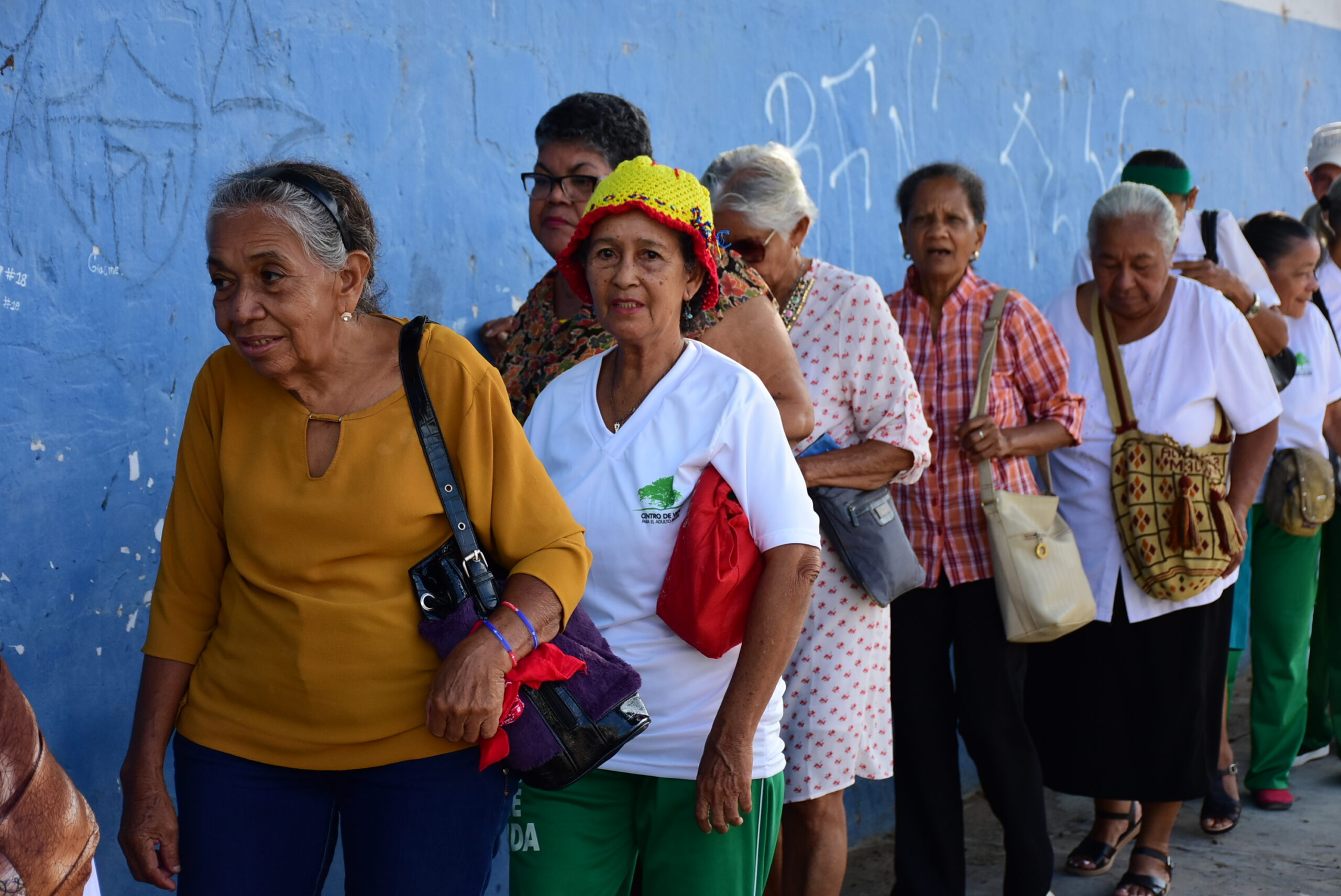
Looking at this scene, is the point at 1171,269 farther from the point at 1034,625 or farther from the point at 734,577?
the point at 734,577

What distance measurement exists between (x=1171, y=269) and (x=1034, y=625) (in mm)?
1741

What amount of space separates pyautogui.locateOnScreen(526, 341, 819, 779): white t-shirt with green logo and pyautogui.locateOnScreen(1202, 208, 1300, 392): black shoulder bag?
126 inches

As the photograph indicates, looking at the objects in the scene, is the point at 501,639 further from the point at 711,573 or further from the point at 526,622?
the point at 711,573

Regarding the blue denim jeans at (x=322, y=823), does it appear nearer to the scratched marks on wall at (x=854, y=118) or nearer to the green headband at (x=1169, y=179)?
the scratched marks on wall at (x=854, y=118)

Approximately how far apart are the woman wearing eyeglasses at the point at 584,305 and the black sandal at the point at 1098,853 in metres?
2.33

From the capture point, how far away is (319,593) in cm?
210

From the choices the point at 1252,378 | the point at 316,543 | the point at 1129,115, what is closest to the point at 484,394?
the point at 316,543

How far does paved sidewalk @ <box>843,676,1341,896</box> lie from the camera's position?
14.3 feet

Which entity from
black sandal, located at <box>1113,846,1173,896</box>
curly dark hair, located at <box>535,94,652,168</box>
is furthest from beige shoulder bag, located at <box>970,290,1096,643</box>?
curly dark hair, located at <box>535,94,652,168</box>

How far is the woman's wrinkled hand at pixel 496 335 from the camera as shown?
359 centimetres

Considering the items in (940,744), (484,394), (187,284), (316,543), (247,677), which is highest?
(187,284)

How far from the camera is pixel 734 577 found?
94.0 inches

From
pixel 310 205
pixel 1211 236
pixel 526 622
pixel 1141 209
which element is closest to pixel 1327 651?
pixel 1211 236

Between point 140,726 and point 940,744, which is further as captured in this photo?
point 940,744
